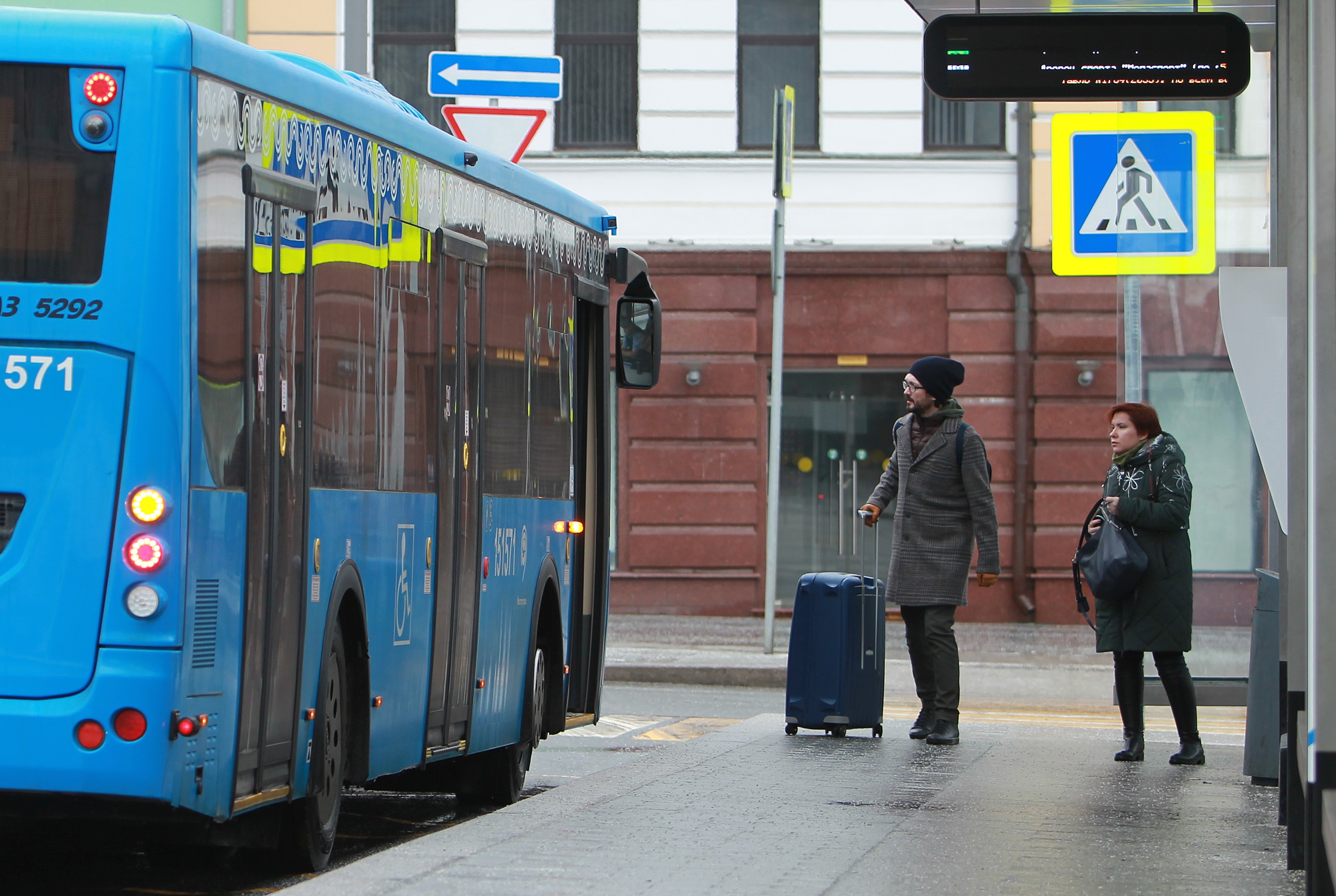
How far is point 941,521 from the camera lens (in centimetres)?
1077

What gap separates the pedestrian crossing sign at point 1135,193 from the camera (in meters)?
12.6

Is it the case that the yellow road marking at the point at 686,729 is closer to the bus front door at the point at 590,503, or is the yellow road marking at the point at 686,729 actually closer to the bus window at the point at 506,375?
the bus front door at the point at 590,503

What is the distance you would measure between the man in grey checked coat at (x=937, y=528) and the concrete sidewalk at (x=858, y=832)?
0.65 metres

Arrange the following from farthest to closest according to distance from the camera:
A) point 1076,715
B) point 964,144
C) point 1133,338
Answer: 1. point 964,144
2. point 1076,715
3. point 1133,338

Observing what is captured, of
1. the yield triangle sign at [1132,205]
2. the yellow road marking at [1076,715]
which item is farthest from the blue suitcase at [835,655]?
the yield triangle sign at [1132,205]

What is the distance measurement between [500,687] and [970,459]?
10.4 feet

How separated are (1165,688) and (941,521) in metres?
1.44

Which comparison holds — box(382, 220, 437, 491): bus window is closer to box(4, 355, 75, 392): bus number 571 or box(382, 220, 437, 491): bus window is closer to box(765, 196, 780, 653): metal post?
box(4, 355, 75, 392): bus number 571

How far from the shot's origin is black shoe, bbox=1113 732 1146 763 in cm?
1026

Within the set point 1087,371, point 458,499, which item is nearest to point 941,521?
point 458,499

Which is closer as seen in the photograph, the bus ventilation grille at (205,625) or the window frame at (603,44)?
the bus ventilation grille at (205,625)

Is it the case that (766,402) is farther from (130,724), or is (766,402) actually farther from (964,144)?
(130,724)

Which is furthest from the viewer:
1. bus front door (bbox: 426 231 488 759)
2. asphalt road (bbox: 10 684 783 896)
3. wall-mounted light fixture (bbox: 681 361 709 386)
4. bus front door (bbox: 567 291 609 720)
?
wall-mounted light fixture (bbox: 681 361 709 386)

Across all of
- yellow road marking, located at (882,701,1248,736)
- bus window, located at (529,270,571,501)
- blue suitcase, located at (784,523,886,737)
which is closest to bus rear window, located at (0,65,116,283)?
bus window, located at (529,270,571,501)
